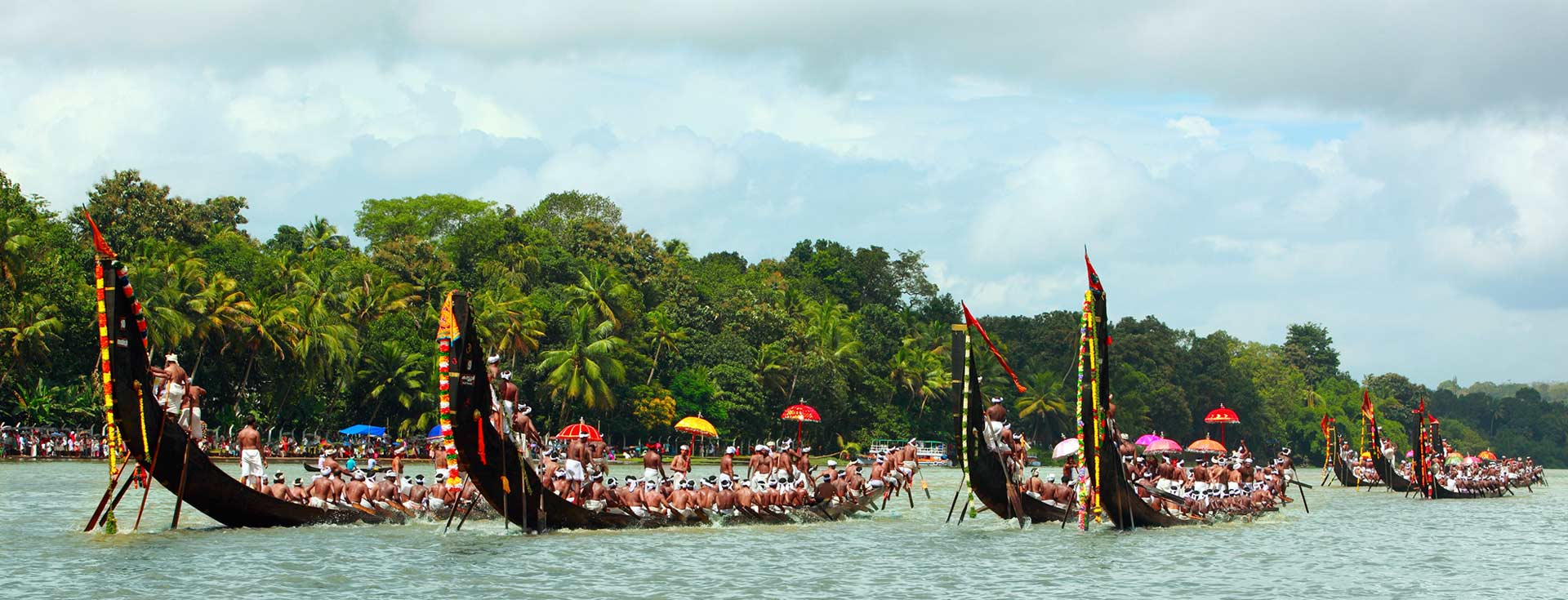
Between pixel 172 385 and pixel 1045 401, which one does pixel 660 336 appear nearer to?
pixel 1045 401

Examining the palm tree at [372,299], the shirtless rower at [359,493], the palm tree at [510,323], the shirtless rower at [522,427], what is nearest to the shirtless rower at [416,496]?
the shirtless rower at [359,493]

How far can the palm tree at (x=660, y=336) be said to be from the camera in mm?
74375

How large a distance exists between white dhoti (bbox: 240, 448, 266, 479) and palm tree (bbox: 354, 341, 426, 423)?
3510 cm

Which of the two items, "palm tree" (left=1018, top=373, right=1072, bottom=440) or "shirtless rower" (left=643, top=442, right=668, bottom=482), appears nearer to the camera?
"shirtless rower" (left=643, top=442, right=668, bottom=482)

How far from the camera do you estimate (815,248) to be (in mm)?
113562

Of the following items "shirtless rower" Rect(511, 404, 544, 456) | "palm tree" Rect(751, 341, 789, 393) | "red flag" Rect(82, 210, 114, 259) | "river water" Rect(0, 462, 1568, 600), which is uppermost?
"palm tree" Rect(751, 341, 789, 393)

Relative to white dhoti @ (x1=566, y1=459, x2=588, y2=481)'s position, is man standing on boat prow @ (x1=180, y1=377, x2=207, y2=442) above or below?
above

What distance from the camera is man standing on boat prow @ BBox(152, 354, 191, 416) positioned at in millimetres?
24656

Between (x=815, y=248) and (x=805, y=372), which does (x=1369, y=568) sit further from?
(x=815, y=248)

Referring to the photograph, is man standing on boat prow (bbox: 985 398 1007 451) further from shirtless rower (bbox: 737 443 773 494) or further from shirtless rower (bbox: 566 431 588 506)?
shirtless rower (bbox: 566 431 588 506)

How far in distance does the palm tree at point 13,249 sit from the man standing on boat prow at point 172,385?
29525mm

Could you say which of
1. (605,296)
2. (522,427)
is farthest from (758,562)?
(605,296)

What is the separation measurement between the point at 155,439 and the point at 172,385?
3.02 feet

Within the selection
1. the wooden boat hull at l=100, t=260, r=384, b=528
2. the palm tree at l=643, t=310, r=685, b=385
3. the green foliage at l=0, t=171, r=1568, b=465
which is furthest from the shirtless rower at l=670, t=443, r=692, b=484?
the palm tree at l=643, t=310, r=685, b=385
